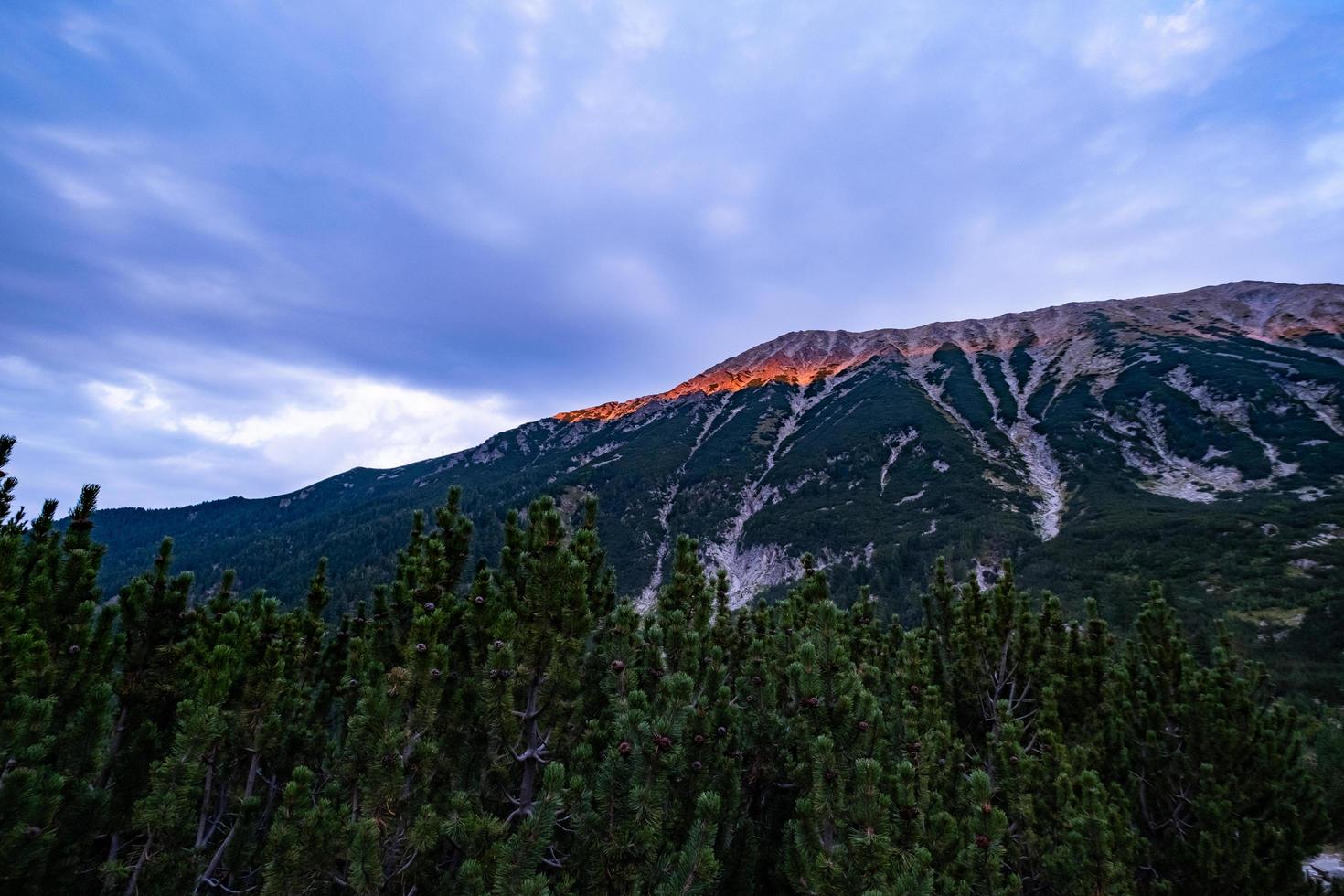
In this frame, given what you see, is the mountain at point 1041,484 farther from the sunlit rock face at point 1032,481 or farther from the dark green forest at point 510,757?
the dark green forest at point 510,757

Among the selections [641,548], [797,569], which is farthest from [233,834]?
[641,548]

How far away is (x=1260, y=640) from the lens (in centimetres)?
4484

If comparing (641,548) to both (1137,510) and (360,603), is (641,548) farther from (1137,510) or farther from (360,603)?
(360,603)

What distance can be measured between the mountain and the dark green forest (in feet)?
200

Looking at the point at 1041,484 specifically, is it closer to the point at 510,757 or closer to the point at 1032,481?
the point at 1032,481

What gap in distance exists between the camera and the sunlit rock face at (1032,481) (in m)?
72.9

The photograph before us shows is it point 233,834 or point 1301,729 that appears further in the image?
point 1301,729

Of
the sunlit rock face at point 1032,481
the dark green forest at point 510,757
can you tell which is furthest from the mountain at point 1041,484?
the dark green forest at point 510,757

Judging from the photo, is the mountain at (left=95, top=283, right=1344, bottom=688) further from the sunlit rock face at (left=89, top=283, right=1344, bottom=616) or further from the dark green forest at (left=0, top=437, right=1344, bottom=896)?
the dark green forest at (left=0, top=437, right=1344, bottom=896)

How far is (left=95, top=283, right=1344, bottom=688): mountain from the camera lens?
69438 millimetres

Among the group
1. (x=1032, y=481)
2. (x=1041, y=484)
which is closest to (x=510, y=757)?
(x=1032, y=481)

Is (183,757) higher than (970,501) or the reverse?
the reverse

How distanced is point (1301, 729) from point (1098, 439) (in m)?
145

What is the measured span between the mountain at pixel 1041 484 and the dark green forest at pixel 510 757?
200ft
